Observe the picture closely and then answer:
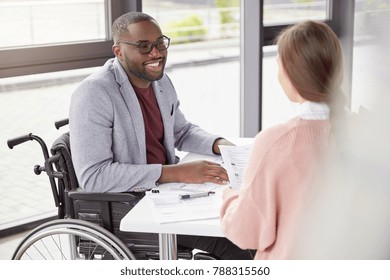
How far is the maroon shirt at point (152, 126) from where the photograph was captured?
2.43 m

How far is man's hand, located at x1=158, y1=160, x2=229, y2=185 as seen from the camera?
218 centimetres

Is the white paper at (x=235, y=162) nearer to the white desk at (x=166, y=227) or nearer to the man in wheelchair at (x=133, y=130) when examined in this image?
the man in wheelchair at (x=133, y=130)

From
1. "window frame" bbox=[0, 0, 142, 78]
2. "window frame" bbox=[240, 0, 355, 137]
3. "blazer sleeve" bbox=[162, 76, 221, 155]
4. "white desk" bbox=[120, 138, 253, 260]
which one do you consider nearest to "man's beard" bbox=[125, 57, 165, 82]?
"blazer sleeve" bbox=[162, 76, 221, 155]

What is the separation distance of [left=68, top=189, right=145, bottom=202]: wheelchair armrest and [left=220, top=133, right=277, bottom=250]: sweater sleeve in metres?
0.57

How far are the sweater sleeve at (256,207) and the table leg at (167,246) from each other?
13.4 inches

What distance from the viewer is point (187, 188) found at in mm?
2131

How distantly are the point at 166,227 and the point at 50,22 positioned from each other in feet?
5.58

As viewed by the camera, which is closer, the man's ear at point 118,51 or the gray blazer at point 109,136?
the gray blazer at point 109,136

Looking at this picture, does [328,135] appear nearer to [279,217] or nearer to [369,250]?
[279,217]

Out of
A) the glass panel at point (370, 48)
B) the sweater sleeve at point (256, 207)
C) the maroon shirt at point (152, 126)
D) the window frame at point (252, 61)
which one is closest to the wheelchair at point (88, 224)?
the maroon shirt at point (152, 126)

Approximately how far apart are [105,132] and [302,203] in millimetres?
903

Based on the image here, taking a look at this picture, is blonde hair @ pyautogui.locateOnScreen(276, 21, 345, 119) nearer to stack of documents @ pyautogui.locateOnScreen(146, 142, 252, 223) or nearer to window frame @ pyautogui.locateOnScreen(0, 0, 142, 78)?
stack of documents @ pyautogui.locateOnScreen(146, 142, 252, 223)
